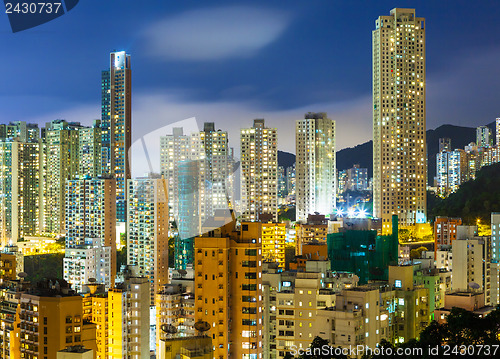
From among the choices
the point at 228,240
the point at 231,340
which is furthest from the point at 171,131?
the point at 231,340

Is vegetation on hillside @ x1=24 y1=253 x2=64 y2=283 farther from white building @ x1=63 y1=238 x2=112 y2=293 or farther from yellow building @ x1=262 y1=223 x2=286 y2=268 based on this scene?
yellow building @ x1=262 y1=223 x2=286 y2=268

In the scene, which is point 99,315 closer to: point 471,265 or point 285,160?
point 471,265

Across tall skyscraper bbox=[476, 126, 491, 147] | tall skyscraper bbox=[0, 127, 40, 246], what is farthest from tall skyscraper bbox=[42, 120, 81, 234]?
tall skyscraper bbox=[476, 126, 491, 147]

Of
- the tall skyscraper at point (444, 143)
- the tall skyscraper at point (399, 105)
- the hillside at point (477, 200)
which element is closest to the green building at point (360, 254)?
the hillside at point (477, 200)

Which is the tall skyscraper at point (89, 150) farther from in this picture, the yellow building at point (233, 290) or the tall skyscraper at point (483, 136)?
the yellow building at point (233, 290)

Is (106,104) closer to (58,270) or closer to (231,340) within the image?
(58,270)

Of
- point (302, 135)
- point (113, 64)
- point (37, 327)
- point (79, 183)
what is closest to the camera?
point (37, 327)
